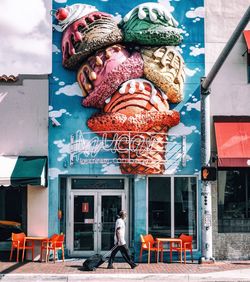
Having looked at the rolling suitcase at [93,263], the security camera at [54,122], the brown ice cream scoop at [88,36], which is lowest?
the rolling suitcase at [93,263]

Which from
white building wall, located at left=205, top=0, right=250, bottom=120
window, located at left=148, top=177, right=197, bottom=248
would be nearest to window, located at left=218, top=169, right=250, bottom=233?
window, located at left=148, top=177, right=197, bottom=248

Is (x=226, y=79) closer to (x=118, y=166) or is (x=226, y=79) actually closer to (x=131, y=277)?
(x=118, y=166)

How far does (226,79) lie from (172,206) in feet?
15.3

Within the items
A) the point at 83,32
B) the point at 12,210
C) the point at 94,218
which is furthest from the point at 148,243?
the point at 83,32

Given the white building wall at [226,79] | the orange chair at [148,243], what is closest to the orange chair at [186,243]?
the orange chair at [148,243]

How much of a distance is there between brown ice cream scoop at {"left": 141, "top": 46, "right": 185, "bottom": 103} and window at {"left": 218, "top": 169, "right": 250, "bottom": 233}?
3227 millimetres

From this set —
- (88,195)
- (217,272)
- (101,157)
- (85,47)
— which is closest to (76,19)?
(85,47)

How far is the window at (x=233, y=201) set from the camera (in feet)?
63.9

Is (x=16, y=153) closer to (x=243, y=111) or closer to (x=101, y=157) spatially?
(x=101, y=157)

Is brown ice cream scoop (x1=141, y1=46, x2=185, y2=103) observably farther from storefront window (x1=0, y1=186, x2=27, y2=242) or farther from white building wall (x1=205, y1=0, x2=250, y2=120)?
storefront window (x1=0, y1=186, x2=27, y2=242)

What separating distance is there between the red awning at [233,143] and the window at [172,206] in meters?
1.58

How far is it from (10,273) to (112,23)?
8.62 m

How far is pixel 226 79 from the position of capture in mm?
19656

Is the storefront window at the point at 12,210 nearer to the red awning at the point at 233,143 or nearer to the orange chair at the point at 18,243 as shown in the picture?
the orange chair at the point at 18,243
